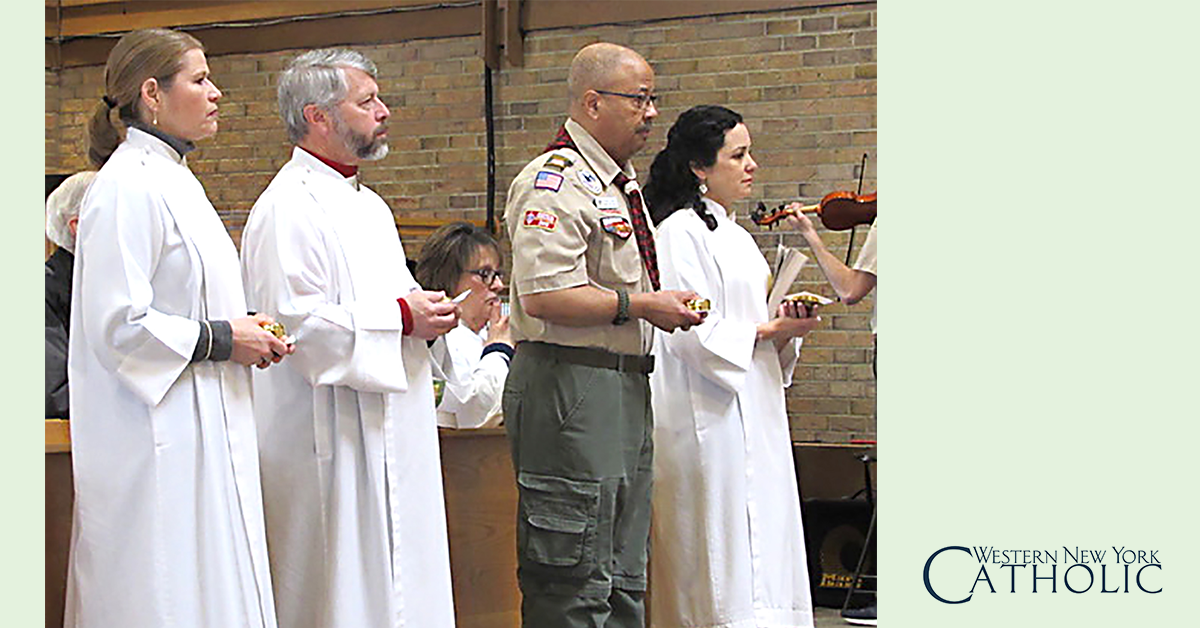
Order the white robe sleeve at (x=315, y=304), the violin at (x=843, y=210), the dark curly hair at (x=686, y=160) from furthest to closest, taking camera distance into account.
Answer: the violin at (x=843, y=210), the dark curly hair at (x=686, y=160), the white robe sleeve at (x=315, y=304)

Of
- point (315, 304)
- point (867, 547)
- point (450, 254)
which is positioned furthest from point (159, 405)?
point (867, 547)

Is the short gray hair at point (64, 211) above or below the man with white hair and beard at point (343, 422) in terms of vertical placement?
above

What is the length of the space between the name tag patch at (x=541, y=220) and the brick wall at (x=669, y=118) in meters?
4.34

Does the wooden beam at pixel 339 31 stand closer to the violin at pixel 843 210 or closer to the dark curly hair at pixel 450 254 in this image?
the violin at pixel 843 210

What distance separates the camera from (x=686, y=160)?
4.74 m

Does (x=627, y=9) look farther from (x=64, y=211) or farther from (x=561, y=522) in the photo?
(x=561, y=522)

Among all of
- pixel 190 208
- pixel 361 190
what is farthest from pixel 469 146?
pixel 190 208

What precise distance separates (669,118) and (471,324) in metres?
3.50

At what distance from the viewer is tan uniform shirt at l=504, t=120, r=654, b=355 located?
11.5 feet

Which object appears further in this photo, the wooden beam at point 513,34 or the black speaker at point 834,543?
the wooden beam at point 513,34

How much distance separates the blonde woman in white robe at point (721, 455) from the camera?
14.4ft
